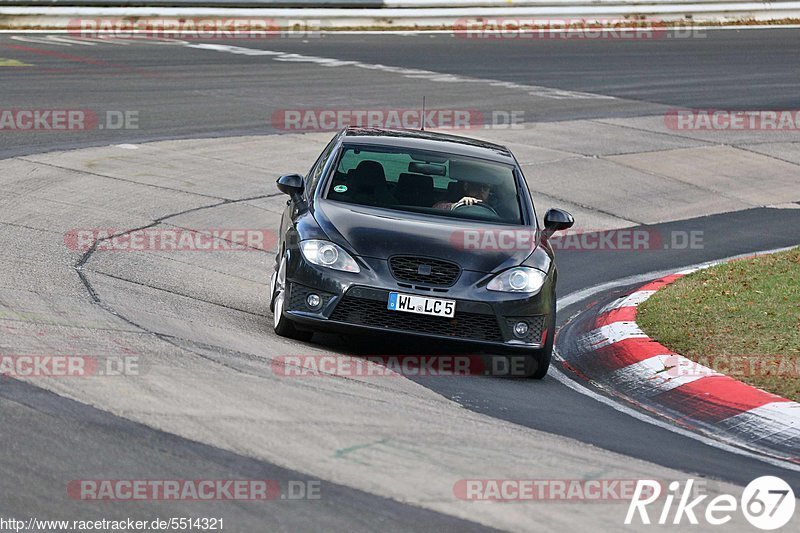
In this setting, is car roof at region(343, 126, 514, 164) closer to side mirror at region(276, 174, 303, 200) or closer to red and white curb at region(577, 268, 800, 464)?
side mirror at region(276, 174, 303, 200)

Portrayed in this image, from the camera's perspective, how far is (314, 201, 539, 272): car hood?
358 inches

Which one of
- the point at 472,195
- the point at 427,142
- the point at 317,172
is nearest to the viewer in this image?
the point at 472,195

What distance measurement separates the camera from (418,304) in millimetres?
8875

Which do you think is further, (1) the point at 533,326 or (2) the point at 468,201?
(2) the point at 468,201

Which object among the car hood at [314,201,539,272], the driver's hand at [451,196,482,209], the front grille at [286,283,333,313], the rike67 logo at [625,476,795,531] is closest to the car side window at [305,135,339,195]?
the car hood at [314,201,539,272]

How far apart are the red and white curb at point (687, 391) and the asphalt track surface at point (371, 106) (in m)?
0.41

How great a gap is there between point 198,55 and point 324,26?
5.85m

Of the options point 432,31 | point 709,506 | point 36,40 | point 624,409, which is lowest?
point 624,409

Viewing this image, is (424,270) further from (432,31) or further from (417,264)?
(432,31)

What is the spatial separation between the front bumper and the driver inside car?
3.80 feet

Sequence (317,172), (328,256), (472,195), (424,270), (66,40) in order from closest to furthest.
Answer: (424,270) < (328,256) < (472,195) < (317,172) < (66,40)

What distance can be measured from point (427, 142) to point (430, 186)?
0.78 meters

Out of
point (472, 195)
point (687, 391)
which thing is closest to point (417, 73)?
point (472, 195)

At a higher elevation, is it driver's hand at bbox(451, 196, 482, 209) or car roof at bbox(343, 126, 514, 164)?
car roof at bbox(343, 126, 514, 164)
